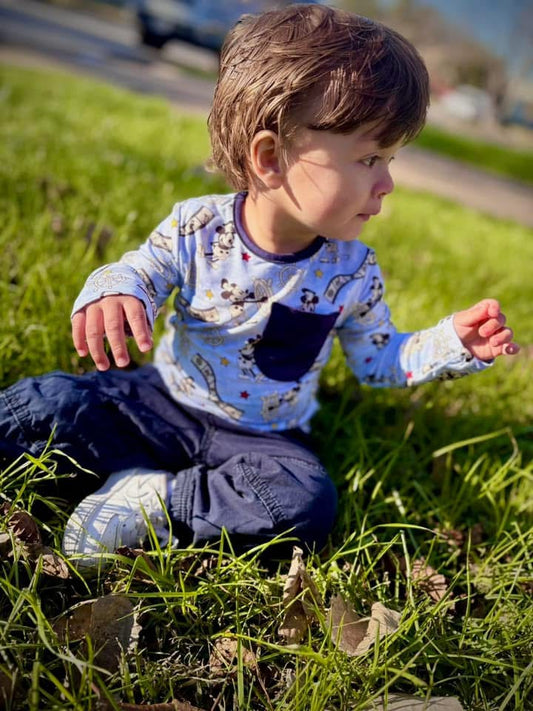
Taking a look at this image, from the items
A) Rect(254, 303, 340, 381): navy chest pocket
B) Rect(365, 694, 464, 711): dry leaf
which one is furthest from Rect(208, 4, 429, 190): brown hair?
Rect(365, 694, 464, 711): dry leaf

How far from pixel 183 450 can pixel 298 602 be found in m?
0.57

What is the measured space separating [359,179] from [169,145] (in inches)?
137

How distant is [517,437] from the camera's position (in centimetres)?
222

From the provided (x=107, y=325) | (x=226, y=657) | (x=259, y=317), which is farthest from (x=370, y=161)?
(x=226, y=657)

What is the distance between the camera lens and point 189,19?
45.8 ft

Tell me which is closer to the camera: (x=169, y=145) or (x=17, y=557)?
Result: (x=17, y=557)

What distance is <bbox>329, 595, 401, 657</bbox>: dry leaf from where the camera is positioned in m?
1.28

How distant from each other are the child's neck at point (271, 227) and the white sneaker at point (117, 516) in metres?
0.69

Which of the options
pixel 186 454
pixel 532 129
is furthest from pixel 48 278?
pixel 532 129

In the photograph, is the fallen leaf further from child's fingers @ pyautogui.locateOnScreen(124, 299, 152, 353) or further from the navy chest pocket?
the navy chest pocket

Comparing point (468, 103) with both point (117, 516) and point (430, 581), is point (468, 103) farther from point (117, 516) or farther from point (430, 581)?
point (117, 516)

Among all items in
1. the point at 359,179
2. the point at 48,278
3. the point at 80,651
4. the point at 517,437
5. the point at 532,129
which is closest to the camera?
the point at 80,651

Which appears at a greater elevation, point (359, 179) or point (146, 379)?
point (359, 179)

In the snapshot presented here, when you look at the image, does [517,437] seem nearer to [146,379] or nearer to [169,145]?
[146,379]
